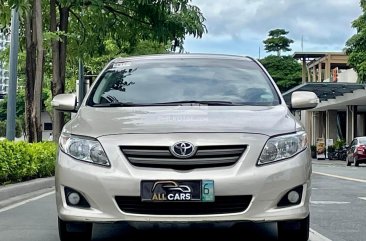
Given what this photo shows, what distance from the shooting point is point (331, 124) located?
54375 mm

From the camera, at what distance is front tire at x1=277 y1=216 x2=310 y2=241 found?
17.5 feet

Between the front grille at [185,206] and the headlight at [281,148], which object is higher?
the headlight at [281,148]

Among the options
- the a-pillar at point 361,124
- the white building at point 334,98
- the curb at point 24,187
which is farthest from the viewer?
the a-pillar at point 361,124

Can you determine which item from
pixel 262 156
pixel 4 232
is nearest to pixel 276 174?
pixel 262 156

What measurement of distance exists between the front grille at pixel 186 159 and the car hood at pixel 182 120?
153 mm

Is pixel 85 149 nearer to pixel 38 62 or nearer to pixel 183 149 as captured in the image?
pixel 183 149

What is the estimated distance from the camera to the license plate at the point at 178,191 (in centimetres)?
482

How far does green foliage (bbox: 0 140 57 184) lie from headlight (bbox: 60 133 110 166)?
232 inches

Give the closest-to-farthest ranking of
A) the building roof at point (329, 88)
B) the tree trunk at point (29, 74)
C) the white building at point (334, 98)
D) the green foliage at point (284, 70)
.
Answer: the tree trunk at point (29, 74) → the building roof at point (329, 88) → the white building at point (334, 98) → the green foliage at point (284, 70)

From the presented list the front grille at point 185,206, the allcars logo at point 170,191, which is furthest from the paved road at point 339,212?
the allcars logo at point 170,191

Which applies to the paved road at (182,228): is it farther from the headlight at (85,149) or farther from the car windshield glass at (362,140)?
the car windshield glass at (362,140)

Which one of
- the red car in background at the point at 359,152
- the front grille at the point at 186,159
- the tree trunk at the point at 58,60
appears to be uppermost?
the tree trunk at the point at 58,60

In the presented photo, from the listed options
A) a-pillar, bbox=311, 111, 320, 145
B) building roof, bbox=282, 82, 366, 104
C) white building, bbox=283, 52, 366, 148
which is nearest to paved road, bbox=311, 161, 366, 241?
building roof, bbox=282, 82, 366, 104

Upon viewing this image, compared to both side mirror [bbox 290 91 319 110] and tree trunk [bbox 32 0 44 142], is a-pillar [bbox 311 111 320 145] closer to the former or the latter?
tree trunk [bbox 32 0 44 142]
